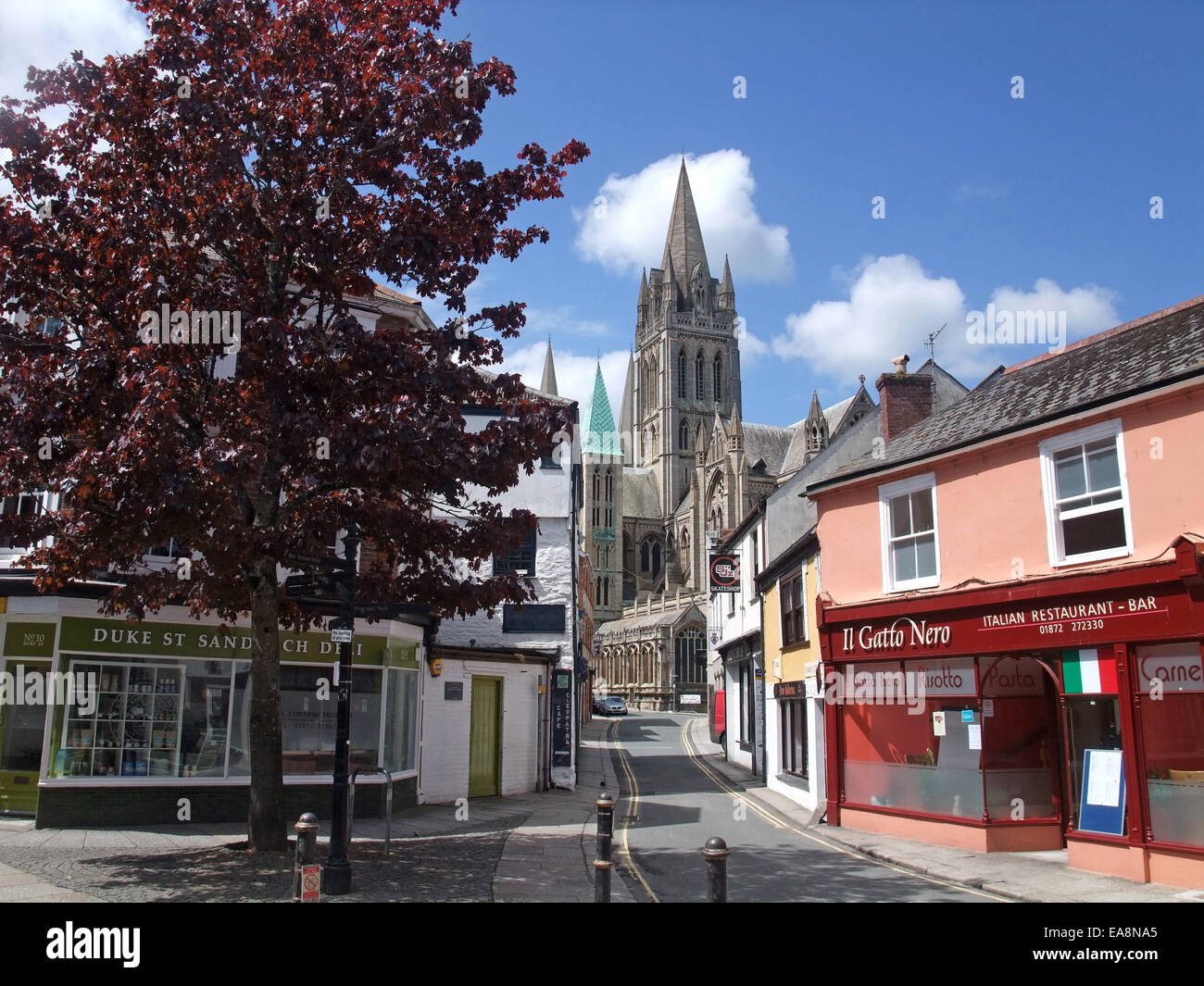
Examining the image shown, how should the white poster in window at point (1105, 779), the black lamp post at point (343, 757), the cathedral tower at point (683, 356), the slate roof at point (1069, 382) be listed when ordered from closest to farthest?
the black lamp post at point (343, 757) < the white poster in window at point (1105, 779) < the slate roof at point (1069, 382) < the cathedral tower at point (683, 356)

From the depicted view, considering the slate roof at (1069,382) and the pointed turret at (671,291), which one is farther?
the pointed turret at (671,291)

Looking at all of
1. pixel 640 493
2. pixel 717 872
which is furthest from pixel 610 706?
pixel 640 493

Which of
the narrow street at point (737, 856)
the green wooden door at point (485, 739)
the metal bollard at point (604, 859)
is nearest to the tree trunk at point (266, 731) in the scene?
the metal bollard at point (604, 859)

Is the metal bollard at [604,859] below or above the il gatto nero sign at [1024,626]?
below

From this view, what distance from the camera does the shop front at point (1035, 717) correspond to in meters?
11.3

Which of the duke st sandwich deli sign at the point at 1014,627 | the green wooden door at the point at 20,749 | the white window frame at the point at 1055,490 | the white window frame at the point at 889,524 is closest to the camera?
the duke st sandwich deli sign at the point at 1014,627

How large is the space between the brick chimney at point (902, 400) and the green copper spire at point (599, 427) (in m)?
95.8

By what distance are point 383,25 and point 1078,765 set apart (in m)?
14.0

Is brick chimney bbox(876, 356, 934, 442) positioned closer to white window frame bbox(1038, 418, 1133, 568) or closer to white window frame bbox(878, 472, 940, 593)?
white window frame bbox(878, 472, 940, 593)

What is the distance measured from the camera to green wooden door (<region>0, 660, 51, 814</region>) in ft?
46.0

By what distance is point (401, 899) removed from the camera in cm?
959

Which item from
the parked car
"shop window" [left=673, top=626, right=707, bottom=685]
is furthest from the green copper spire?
the parked car

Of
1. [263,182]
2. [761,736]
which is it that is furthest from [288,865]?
[761,736]

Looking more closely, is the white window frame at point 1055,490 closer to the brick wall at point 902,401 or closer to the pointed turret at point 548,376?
the brick wall at point 902,401
